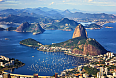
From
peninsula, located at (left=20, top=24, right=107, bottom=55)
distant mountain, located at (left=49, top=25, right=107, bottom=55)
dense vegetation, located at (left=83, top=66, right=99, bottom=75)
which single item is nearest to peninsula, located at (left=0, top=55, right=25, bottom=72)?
dense vegetation, located at (left=83, top=66, right=99, bottom=75)

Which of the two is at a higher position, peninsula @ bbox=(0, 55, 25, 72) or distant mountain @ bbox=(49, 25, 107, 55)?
distant mountain @ bbox=(49, 25, 107, 55)

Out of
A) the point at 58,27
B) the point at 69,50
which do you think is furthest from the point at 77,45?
the point at 58,27

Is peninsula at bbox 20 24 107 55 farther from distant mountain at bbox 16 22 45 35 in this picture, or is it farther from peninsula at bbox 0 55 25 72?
distant mountain at bbox 16 22 45 35

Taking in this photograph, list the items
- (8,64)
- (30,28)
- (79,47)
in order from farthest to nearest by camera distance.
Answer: (30,28) < (79,47) < (8,64)

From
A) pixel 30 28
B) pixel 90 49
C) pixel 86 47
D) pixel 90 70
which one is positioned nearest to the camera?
pixel 90 70

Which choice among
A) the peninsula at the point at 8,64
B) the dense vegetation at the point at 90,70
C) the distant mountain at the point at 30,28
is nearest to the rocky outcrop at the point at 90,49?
the dense vegetation at the point at 90,70

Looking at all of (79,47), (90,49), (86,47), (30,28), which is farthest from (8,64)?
(30,28)

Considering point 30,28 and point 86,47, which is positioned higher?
point 30,28

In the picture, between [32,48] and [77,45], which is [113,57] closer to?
[77,45]

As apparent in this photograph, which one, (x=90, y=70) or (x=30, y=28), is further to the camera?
(x=30, y=28)

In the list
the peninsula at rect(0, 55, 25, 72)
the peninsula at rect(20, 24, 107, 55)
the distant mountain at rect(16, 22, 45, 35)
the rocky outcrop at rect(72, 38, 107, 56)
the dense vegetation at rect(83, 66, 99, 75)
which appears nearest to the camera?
the dense vegetation at rect(83, 66, 99, 75)

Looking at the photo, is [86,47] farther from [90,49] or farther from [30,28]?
[30,28]
